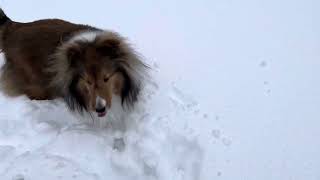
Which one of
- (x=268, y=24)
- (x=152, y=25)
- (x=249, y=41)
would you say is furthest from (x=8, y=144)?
(x=268, y=24)

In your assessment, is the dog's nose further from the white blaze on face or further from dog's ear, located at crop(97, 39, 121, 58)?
dog's ear, located at crop(97, 39, 121, 58)

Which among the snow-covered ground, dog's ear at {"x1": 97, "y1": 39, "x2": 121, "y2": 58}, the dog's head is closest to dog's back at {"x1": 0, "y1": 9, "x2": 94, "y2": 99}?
the snow-covered ground

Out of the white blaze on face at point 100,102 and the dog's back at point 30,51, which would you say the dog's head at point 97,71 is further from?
the dog's back at point 30,51

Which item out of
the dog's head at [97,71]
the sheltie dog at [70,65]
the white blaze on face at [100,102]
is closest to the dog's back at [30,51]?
the sheltie dog at [70,65]

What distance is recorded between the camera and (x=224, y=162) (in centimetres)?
318

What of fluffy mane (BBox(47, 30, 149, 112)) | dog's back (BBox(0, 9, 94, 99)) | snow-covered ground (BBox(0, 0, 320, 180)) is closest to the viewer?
snow-covered ground (BBox(0, 0, 320, 180))

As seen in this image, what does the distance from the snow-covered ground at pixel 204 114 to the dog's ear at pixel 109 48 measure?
0.61 meters

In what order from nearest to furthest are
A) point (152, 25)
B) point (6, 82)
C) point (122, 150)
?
point (122, 150), point (6, 82), point (152, 25)

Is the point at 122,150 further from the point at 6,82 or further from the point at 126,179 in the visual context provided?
the point at 6,82

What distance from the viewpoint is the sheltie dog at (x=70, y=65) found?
10.9 ft

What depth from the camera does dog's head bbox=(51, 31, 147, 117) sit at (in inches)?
130

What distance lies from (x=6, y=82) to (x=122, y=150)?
153 centimetres

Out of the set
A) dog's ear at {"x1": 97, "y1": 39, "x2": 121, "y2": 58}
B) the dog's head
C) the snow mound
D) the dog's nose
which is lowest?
the snow mound

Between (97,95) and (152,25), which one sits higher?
(152,25)
